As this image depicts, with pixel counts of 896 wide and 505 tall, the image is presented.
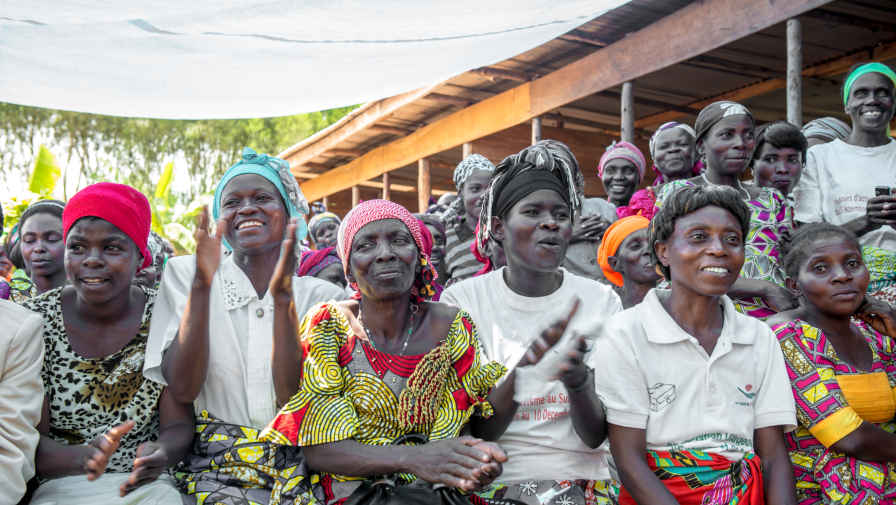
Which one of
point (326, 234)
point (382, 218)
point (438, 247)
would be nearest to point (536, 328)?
point (382, 218)

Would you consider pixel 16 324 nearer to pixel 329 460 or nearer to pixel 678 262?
pixel 329 460

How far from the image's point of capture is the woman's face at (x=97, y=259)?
2.43 m

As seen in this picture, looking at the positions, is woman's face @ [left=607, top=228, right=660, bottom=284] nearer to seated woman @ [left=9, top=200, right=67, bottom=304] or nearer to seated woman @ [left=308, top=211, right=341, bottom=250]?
seated woman @ [left=9, top=200, right=67, bottom=304]

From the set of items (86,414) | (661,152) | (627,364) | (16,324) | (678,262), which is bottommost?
(86,414)

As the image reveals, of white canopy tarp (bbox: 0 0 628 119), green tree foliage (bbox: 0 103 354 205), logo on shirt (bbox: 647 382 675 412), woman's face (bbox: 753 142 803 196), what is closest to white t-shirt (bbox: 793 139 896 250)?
woman's face (bbox: 753 142 803 196)

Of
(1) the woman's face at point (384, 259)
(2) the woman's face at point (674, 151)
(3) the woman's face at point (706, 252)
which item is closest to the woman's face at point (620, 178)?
(2) the woman's face at point (674, 151)

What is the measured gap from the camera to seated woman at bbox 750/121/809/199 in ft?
12.3

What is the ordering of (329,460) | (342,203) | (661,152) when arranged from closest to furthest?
1. (329,460)
2. (661,152)
3. (342,203)

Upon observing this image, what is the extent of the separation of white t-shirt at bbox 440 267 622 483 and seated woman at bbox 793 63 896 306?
6.25 feet

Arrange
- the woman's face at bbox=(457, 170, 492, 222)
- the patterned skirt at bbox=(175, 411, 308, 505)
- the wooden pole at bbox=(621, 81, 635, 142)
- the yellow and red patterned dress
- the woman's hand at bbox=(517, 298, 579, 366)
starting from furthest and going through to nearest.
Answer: the wooden pole at bbox=(621, 81, 635, 142) → the woman's face at bbox=(457, 170, 492, 222) → the patterned skirt at bbox=(175, 411, 308, 505) → the yellow and red patterned dress → the woman's hand at bbox=(517, 298, 579, 366)

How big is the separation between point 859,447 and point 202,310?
2.38 metres

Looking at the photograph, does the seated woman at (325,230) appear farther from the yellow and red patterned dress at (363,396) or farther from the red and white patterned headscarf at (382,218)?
the yellow and red patterned dress at (363,396)

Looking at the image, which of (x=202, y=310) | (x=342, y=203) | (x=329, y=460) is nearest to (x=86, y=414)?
(x=202, y=310)

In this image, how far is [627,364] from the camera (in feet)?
7.47
